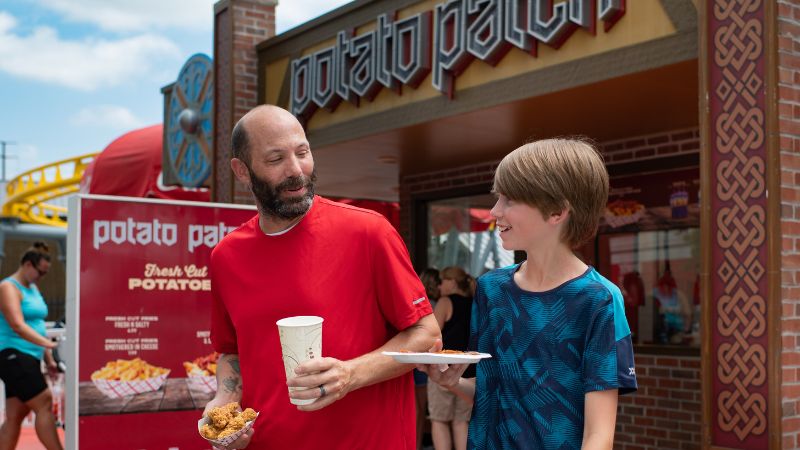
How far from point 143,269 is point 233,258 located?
11.7 feet

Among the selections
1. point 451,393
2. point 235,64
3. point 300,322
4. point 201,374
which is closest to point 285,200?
point 300,322

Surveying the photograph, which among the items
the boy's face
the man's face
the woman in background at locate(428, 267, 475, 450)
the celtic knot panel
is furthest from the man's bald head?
the woman in background at locate(428, 267, 475, 450)

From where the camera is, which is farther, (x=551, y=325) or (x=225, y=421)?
(x=225, y=421)

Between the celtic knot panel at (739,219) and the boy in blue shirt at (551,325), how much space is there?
3391mm

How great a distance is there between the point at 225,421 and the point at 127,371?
3644 millimetres

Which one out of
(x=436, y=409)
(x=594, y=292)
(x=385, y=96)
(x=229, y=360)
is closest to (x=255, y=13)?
(x=385, y=96)

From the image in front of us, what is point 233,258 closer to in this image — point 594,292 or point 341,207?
point 341,207

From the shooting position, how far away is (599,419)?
78.1 inches

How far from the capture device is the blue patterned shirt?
2.04m

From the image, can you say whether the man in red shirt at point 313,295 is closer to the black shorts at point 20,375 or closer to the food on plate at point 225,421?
the food on plate at point 225,421

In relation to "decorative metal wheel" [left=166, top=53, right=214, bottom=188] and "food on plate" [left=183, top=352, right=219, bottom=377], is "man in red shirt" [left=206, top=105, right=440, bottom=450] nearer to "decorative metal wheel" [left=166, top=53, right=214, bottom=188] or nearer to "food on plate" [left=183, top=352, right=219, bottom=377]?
"food on plate" [left=183, top=352, right=219, bottom=377]

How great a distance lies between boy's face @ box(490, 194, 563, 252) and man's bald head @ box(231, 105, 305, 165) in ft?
2.10

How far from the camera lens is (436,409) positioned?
8.23m

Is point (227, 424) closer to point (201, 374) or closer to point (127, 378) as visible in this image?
point (127, 378)
